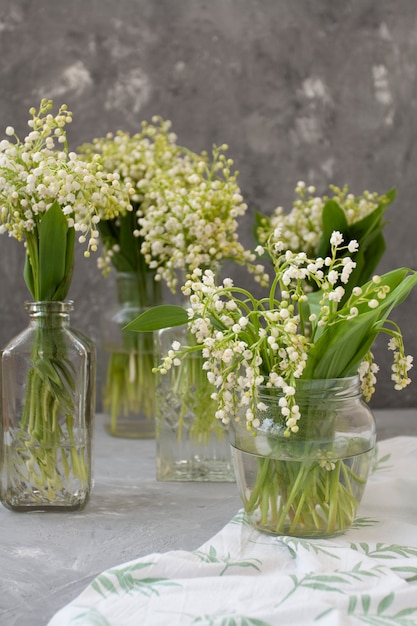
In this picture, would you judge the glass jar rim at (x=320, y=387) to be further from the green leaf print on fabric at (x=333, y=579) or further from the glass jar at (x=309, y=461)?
the green leaf print on fabric at (x=333, y=579)

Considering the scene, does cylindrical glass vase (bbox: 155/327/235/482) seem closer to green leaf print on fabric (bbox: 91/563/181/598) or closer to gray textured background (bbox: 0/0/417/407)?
green leaf print on fabric (bbox: 91/563/181/598)

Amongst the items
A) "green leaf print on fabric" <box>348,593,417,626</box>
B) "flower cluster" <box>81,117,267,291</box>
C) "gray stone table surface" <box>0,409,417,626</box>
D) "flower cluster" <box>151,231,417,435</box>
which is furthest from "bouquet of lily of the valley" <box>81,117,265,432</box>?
"green leaf print on fabric" <box>348,593,417,626</box>

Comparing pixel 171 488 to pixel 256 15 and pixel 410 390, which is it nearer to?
pixel 410 390

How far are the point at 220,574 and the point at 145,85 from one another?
1.14 metres

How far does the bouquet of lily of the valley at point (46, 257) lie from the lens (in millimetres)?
925

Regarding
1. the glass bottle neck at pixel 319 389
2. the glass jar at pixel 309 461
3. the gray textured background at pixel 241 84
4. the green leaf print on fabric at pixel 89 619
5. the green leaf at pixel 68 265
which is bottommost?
the green leaf print on fabric at pixel 89 619

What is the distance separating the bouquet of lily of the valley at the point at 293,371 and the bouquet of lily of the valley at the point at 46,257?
15 cm

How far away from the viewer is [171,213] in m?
1.16

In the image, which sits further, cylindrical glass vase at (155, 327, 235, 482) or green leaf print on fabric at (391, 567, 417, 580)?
cylindrical glass vase at (155, 327, 235, 482)

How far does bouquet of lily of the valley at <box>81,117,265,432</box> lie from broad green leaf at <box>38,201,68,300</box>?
19 centimetres

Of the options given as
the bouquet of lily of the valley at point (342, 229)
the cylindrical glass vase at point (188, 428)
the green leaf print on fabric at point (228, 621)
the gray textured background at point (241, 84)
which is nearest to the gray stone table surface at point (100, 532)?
Result: the cylindrical glass vase at point (188, 428)

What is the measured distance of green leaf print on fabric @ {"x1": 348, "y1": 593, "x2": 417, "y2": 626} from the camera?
0.66 meters

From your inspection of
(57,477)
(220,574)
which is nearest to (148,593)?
(220,574)

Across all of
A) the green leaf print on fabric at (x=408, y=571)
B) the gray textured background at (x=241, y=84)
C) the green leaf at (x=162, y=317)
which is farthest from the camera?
the gray textured background at (x=241, y=84)
